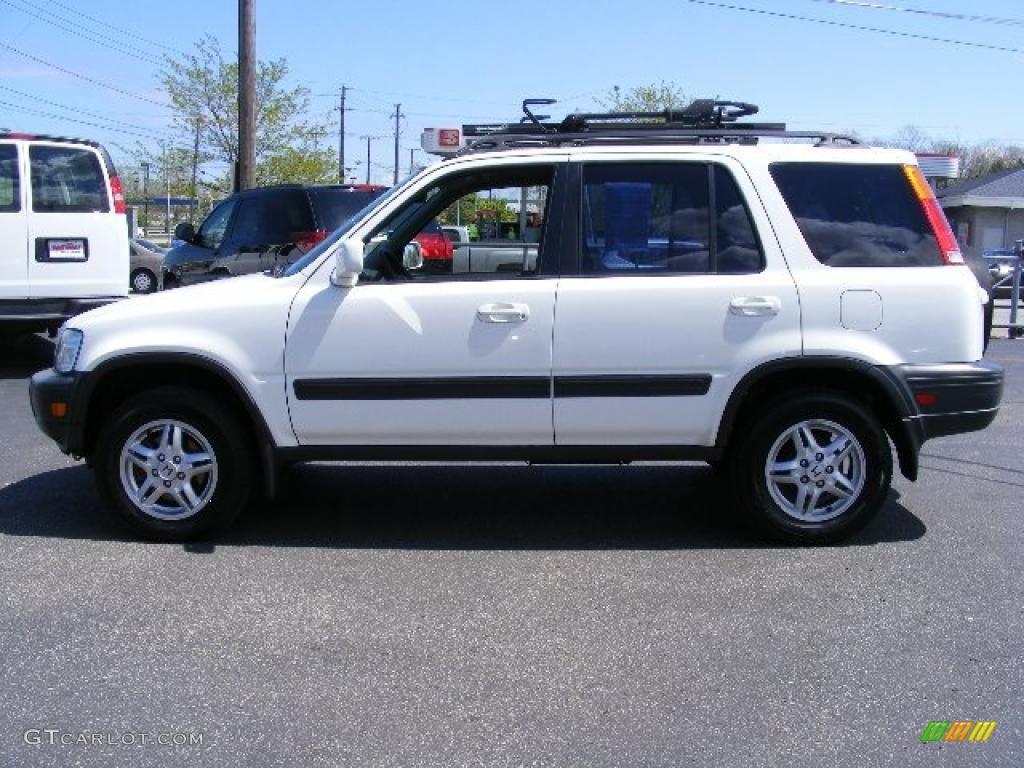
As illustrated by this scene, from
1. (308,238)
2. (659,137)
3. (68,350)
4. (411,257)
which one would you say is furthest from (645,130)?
(308,238)

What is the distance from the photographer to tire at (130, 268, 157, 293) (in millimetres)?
24594

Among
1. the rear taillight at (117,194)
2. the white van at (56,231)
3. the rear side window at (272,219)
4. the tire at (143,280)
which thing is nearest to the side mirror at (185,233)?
the rear side window at (272,219)

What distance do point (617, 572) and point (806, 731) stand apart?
5.17ft

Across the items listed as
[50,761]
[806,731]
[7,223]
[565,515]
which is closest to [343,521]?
[565,515]

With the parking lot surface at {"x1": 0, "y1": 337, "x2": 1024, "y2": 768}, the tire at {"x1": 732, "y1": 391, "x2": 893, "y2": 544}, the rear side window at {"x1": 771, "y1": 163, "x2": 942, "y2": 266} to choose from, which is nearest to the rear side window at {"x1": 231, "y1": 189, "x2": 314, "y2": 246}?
the parking lot surface at {"x1": 0, "y1": 337, "x2": 1024, "y2": 768}

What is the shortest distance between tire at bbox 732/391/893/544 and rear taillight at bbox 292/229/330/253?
6.38 metres

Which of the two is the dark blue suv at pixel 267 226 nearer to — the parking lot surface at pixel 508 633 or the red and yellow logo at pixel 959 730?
the parking lot surface at pixel 508 633

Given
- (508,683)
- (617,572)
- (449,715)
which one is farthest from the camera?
(617,572)

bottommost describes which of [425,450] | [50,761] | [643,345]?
[50,761]

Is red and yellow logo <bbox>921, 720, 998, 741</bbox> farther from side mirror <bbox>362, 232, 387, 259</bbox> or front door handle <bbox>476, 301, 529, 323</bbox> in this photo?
side mirror <bbox>362, 232, 387, 259</bbox>

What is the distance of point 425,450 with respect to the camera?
5.19 metres

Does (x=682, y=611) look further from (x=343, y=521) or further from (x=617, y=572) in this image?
(x=343, y=521)

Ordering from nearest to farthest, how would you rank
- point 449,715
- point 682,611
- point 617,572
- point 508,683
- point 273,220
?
point 449,715, point 508,683, point 682,611, point 617,572, point 273,220

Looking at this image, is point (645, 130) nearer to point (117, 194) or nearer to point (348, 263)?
point (348, 263)
